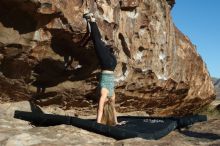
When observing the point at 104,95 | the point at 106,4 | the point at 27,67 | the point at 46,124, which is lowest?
the point at 46,124

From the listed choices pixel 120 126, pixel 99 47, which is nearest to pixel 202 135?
pixel 120 126

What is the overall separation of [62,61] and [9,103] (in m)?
1.43

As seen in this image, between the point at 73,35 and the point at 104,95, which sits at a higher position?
the point at 73,35

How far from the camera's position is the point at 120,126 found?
6.63 meters

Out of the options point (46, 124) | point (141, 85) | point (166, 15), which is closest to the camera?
point (46, 124)

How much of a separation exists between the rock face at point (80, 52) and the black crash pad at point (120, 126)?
4.06 feet

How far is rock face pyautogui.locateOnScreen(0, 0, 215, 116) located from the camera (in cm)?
720

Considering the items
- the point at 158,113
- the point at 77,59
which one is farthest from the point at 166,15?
the point at 77,59

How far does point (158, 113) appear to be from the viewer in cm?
1268

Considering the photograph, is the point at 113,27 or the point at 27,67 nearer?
the point at 27,67

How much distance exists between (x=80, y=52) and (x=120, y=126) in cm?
201

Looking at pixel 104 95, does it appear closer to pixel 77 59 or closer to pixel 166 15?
pixel 77 59

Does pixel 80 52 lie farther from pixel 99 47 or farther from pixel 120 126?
pixel 120 126

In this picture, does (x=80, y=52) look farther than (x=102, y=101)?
Yes
